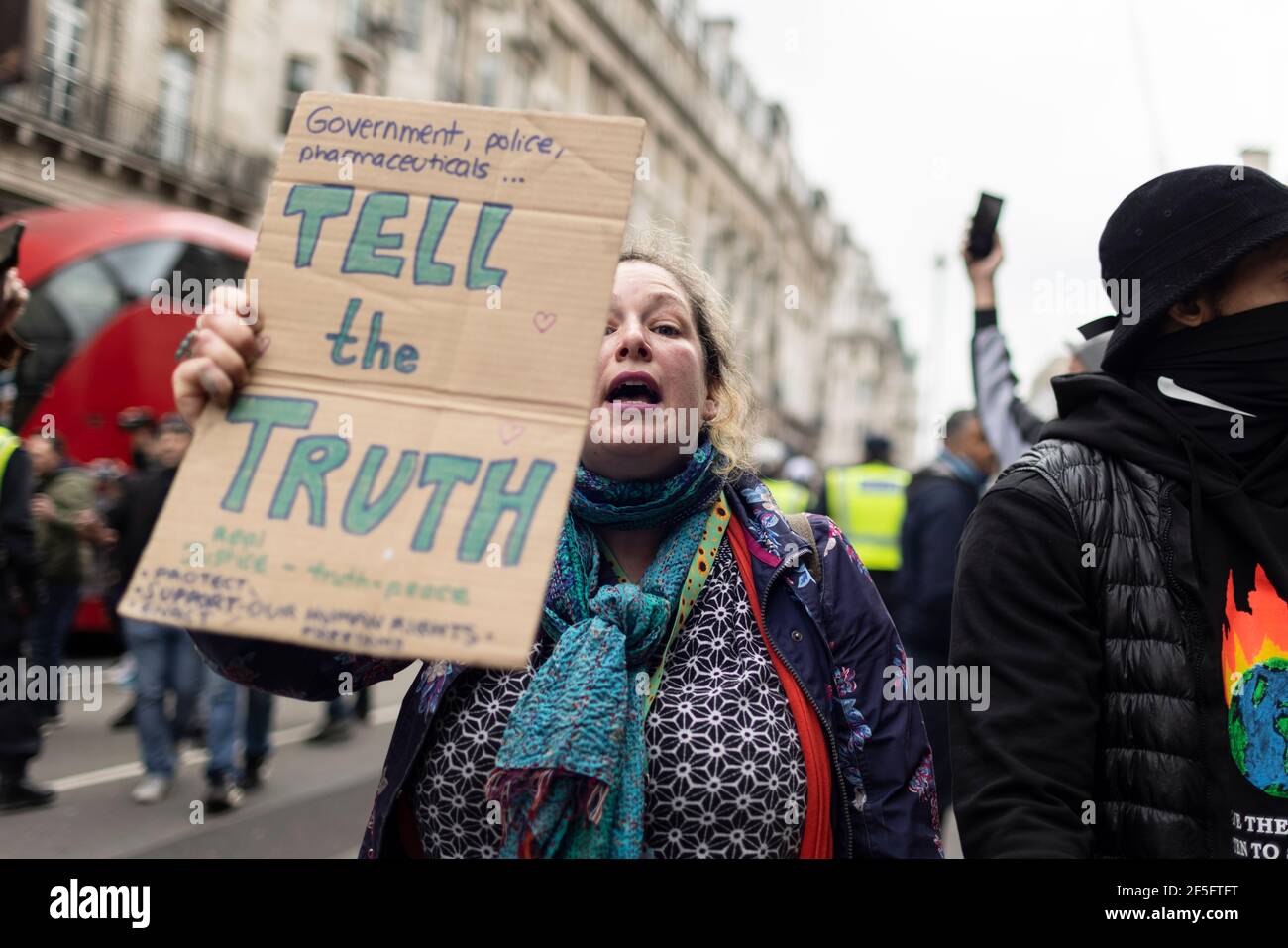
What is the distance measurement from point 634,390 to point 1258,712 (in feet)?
3.58

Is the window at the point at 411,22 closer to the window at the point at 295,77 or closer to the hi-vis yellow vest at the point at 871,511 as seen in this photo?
the window at the point at 295,77

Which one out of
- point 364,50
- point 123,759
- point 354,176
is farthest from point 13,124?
point 354,176

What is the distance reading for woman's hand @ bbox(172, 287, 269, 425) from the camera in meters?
1.60

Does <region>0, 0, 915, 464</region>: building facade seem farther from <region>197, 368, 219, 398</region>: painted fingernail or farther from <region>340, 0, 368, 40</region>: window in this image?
<region>197, 368, 219, 398</region>: painted fingernail

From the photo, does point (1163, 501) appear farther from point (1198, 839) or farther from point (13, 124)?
point (13, 124)

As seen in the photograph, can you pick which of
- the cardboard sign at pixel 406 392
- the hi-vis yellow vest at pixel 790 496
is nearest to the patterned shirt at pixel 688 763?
the cardboard sign at pixel 406 392

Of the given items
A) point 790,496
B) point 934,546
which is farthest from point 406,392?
point 790,496

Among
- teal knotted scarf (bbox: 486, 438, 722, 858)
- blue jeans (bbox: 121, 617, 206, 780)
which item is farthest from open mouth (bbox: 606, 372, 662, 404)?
blue jeans (bbox: 121, 617, 206, 780)


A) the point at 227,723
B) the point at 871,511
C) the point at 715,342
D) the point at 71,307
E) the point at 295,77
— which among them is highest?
the point at 295,77

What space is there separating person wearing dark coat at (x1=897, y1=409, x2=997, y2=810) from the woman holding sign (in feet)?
9.19

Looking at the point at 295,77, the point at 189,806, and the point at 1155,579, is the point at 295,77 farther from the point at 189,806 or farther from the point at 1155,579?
the point at 1155,579

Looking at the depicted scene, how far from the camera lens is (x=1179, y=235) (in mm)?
1766

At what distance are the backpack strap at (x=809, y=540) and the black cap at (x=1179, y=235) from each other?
1.95 ft
